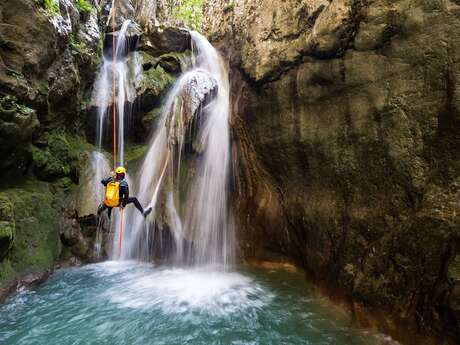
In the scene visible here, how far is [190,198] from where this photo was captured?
8.46 meters

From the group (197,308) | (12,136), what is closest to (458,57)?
(197,308)

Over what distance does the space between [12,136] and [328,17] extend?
7.14 m

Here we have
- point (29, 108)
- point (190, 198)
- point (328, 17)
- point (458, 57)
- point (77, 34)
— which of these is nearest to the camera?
point (458, 57)

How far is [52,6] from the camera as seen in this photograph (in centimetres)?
848

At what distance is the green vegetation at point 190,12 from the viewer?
57.5ft

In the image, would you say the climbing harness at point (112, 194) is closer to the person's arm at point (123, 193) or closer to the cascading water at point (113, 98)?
the person's arm at point (123, 193)

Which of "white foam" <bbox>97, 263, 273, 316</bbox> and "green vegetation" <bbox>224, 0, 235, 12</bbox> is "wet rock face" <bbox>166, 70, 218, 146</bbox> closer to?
"green vegetation" <bbox>224, 0, 235, 12</bbox>

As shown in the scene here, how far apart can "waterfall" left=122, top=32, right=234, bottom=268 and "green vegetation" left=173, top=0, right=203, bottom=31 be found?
945 centimetres

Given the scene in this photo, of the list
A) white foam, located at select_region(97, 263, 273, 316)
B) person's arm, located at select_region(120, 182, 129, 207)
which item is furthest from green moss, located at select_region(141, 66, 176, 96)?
white foam, located at select_region(97, 263, 273, 316)

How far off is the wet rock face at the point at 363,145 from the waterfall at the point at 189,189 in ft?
3.78

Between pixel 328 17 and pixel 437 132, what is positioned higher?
pixel 328 17

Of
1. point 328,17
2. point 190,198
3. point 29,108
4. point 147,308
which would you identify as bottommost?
point 147,308

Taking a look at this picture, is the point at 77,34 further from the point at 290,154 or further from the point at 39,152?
the point at 290,154

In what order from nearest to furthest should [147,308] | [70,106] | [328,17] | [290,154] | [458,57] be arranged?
1. [458,57]
2. [328,17]
3. [147,308]
4. [290,154]
5. [70,106]
